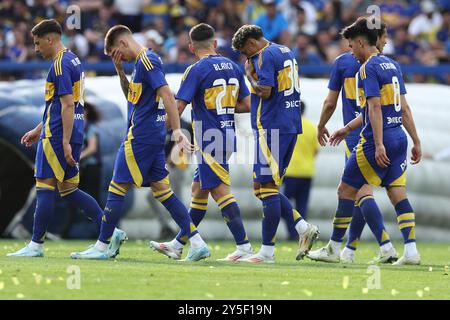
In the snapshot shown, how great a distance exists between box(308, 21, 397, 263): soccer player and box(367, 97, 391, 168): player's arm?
862 millimetres

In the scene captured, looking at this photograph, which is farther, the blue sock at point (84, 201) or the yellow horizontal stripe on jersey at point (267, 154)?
the blue sock at point (84, 201)

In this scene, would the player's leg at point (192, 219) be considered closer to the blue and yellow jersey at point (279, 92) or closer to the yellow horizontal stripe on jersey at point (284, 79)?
the blue and yellow jersey at point (279, 92)

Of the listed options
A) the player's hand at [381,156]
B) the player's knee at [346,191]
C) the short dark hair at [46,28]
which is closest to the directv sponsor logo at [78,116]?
the short dark hair at [46,28]

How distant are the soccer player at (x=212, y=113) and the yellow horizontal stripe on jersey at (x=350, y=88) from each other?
1211 mm

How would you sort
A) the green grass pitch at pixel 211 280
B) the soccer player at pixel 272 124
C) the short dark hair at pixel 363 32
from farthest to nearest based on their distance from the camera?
the soccer player at pixel 272 124
the short dark hair at pixel 363 32
the green grass pitch at pixel 211 280

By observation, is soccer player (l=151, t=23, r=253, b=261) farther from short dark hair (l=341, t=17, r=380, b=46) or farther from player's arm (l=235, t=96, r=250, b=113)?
short dark hair (l=341, t=17, r=380, b=46)

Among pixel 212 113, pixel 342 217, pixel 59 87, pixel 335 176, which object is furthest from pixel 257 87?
pixel 335 176

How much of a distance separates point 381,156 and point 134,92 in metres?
2.51

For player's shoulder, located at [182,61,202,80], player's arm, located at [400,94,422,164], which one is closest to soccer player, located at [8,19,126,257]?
player's shoulder, located at [182,61,202,80]

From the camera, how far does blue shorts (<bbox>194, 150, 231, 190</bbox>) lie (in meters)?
11.8

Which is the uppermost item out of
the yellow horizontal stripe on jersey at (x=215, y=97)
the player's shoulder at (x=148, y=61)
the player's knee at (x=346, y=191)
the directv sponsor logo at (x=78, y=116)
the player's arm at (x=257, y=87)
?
the player's shoulder at (x=148, y=61)

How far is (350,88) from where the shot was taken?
12.4m

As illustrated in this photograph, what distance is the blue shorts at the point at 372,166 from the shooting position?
11531 mm
